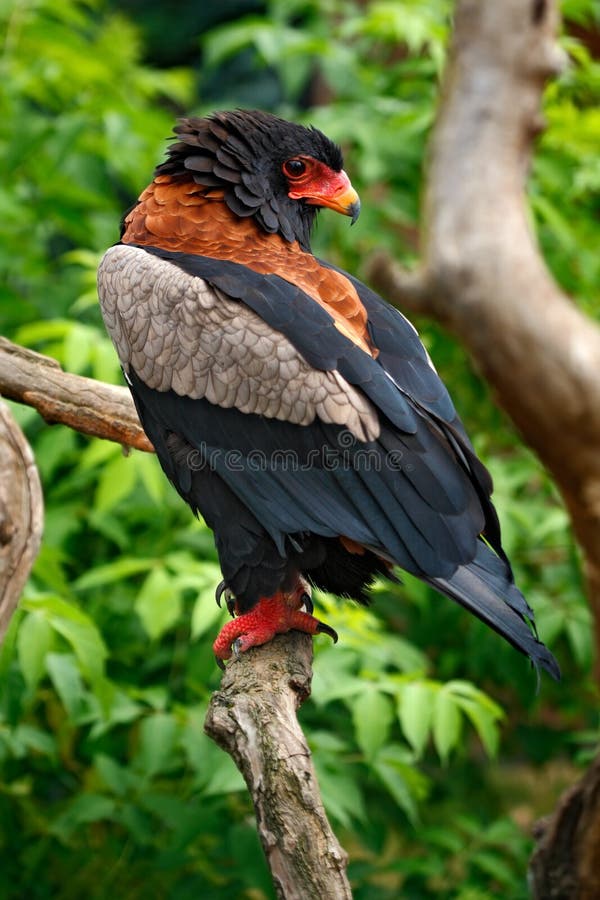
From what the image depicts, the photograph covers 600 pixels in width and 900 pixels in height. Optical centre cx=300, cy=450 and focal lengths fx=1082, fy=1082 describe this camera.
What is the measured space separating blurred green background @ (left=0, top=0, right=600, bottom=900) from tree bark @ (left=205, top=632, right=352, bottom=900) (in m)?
0.74

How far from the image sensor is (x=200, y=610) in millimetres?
3303

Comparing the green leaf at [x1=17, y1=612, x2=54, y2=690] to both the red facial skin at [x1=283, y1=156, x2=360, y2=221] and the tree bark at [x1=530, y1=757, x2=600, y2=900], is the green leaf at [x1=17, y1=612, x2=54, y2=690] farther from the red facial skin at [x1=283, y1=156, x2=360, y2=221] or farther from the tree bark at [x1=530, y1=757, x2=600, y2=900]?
the tree bark at [x1=530, y1=757, x2=600, y2=900]

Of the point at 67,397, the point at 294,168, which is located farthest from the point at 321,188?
the point at 67,397

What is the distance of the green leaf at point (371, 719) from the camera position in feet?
10.7

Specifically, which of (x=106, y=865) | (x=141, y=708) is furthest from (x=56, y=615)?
(x=106, y=865)

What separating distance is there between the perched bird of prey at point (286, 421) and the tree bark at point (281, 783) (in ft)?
1.47

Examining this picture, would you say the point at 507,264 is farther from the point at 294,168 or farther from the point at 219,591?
the point at 219,591

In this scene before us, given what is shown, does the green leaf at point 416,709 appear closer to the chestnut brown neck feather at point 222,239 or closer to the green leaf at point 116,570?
the green leaf at point 116,570

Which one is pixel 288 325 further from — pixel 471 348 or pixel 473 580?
pixel 471 348

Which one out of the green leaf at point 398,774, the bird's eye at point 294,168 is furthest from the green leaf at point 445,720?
the bird's eye at point 294,168

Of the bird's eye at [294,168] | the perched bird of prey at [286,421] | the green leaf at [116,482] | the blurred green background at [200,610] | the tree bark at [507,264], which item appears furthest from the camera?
the tree bark at [507,264]

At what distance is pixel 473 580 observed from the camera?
2.68m

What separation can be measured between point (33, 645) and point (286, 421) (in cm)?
95

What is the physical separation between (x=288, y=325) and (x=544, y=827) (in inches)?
68.8
